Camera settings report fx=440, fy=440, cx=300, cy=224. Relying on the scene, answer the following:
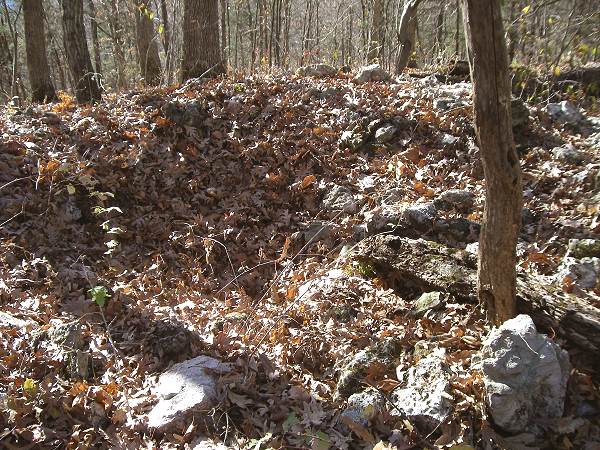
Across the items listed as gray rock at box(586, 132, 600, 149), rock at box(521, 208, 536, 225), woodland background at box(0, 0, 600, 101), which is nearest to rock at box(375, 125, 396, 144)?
woodland background at box(0, 0, 600, 101)

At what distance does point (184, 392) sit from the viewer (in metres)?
3.66

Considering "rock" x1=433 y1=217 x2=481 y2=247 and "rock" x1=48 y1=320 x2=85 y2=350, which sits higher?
"rock" x1=433 y1=217 x2=481 y2=247

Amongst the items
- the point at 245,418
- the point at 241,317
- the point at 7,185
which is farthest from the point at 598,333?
the point at 7,185

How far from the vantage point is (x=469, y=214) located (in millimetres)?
5684

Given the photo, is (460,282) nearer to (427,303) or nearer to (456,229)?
(427,303)

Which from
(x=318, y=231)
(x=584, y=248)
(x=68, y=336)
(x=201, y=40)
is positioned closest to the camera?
(x=68, y=336)

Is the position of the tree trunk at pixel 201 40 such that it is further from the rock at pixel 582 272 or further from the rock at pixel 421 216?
the rock at pixel 582 272

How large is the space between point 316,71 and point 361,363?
763cm

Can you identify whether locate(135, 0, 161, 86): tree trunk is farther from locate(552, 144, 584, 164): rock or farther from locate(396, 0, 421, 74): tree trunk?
locate(552, 144, 584, 164): rock

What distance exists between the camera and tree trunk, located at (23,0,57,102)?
947 centimetres

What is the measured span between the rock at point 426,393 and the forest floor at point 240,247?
3.3 inches

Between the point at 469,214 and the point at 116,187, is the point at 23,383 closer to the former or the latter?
the point at 116,187

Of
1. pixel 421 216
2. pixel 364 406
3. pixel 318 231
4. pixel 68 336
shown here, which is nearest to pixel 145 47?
pixel 318 231

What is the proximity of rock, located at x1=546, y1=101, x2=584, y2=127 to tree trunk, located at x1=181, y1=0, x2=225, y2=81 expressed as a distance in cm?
657
